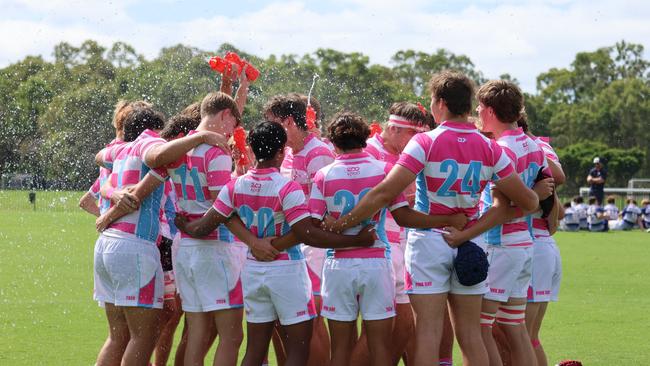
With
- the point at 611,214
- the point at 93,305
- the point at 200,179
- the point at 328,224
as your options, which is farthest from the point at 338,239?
the point at 611,214

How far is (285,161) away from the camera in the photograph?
7711 mm

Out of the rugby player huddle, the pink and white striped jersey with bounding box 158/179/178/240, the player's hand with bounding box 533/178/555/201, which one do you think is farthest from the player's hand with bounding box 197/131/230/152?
the player's hand with bounding box 533/178/555/201

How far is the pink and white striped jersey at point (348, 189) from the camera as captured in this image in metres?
6.36

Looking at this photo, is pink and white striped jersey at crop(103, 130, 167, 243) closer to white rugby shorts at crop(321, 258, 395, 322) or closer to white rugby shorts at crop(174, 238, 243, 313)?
white rugby shorts at crop(174, 238, 243, 313)

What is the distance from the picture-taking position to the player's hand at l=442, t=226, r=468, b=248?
20.3ft

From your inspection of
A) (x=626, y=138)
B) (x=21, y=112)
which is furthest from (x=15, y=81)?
(x=626, y=138)

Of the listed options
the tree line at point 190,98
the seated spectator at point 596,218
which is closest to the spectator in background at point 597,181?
the seated spectator at point 596,218

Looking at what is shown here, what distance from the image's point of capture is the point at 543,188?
694cm

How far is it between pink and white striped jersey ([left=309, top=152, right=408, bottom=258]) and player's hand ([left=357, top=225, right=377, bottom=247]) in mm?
49

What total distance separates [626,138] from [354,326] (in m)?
68.7

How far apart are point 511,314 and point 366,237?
1.36 meters

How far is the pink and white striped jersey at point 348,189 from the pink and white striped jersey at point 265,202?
139 millimetres

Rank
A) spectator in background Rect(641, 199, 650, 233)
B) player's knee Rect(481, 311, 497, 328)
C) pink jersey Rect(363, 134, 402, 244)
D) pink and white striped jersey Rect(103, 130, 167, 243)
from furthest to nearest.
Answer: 1. spectator in background Rect(641, 199, 650, 233)
2. pink jersey Rect(363, 134, 402, 244)
3. pink and white striped jersey Rect(103, 130, 167, 243)
4. player's knee Rect(481, 311, 497, 328)

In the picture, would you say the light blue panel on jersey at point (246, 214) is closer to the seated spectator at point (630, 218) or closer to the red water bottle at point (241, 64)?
the red water bottle at point (241, 64)
